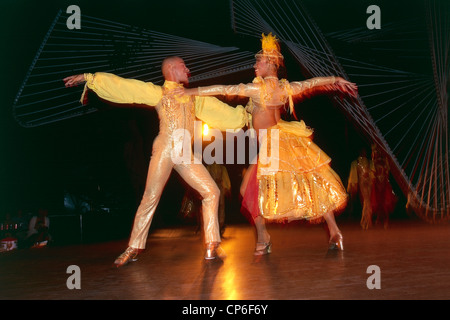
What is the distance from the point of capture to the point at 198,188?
4.40 metres

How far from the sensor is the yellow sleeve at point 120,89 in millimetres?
4285

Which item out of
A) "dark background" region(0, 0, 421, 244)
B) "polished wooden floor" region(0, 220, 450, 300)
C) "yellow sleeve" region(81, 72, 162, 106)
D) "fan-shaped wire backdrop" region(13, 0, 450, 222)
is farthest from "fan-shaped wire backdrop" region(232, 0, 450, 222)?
"yellow sleeve" region(81, 72, 162, 106)

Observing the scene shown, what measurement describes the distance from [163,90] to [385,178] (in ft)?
19.8

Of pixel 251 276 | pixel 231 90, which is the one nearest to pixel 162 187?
pixel 231 90

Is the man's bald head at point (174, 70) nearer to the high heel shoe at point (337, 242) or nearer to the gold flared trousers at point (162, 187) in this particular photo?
the gold flared trousers at point (162, 187)

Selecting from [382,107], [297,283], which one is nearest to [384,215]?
[382,107]

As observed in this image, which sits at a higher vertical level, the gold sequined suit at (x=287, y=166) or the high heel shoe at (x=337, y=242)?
the gold sequined suit at (x=287, y=166)

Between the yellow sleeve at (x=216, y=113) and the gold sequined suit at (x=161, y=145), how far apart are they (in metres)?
0.23

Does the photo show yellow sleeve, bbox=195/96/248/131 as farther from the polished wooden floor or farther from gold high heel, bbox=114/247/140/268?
gold high heel, bbox=114/247/140/268

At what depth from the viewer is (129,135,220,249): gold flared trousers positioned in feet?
14.1

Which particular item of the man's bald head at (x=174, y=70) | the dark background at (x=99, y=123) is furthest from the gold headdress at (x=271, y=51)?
the dark background at (x=99, y=123)

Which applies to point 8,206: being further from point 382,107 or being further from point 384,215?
point 382,107

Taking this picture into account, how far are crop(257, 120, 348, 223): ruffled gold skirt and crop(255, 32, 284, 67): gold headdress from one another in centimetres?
66

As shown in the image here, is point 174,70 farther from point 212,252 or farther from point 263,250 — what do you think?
point 263,250
